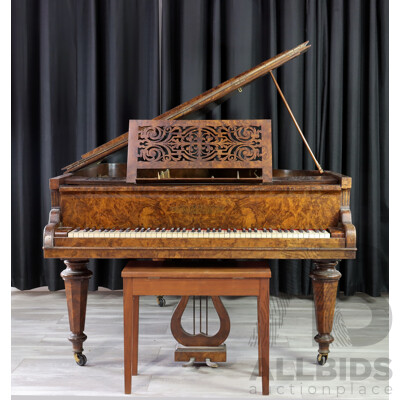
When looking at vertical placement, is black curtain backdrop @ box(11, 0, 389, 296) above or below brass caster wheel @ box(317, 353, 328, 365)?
above

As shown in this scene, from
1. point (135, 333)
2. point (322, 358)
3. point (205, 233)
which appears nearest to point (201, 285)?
point (205, 233)

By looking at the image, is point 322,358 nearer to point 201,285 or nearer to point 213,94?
point 201,285

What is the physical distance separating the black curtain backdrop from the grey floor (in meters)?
0.43

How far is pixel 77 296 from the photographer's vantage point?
3045 mm

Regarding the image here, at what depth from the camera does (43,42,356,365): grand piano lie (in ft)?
9.22

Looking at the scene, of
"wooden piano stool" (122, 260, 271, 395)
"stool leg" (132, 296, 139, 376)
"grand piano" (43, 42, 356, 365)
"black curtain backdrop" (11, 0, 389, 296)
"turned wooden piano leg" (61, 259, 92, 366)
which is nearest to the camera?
"wooden piano stool" (122, 260, 271, 395)

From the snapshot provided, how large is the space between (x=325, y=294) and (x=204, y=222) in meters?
0.77

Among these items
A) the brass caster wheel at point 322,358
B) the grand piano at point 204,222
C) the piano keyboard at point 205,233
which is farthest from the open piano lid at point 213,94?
the brass caster wheel at point 322,358

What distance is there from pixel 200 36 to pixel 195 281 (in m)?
2.35

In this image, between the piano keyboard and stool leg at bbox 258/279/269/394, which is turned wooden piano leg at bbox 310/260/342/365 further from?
stool leg at bbox 258/279/269/394

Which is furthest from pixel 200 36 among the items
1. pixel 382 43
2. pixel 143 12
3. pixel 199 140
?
pixel 199 140

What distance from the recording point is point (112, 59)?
14.4 feet

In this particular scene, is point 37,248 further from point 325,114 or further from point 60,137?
point 325,114

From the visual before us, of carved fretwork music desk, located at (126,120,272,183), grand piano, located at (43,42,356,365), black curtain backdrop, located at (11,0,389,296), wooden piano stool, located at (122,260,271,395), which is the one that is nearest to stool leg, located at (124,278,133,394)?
wooden piano stool, located at (122,260,271,395)
